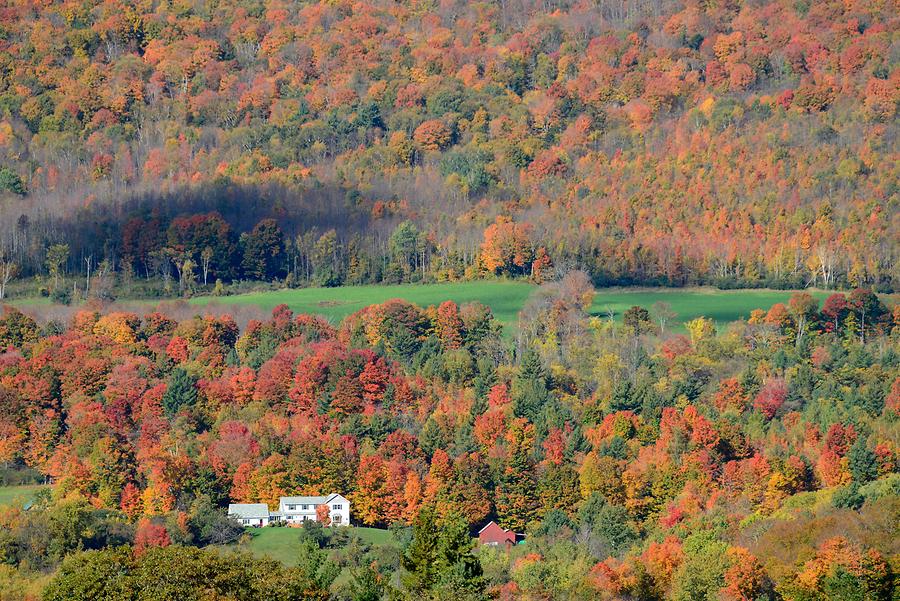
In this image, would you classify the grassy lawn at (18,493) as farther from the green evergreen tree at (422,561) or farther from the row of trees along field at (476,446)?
the green evergreen tree at (422,561)

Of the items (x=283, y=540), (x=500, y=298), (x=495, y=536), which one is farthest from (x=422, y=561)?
(x=500, y=298)

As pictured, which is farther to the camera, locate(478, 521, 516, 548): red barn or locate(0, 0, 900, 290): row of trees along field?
locate(0, 0, 900, 290): row of trees along field

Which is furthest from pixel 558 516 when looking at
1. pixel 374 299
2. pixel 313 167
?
pixel 313 167

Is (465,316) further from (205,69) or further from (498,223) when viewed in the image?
(205,69)

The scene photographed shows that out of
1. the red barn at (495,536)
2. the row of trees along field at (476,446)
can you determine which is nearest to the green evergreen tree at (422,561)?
the row of trees along field at (476,446)

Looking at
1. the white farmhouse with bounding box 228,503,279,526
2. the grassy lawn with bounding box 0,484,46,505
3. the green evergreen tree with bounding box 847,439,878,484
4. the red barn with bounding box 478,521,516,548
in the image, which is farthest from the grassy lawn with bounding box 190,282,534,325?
the red barn with bounding box 478,521,516,548

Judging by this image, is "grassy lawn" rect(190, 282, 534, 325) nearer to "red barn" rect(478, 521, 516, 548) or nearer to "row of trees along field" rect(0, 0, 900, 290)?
"row of trees along field" rect(0, 0, 900, 290)
